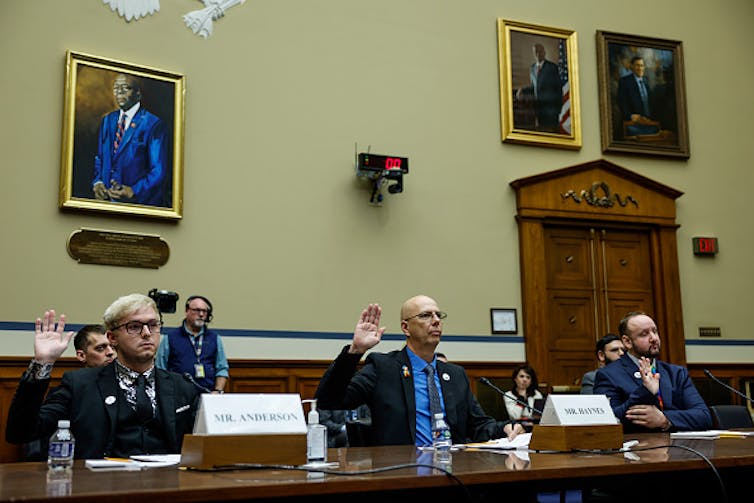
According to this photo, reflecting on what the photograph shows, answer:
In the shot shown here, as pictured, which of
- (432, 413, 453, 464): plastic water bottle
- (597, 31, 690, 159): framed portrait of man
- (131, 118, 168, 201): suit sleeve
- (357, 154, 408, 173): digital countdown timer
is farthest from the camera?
(597, 31, 690, 159): framed portrait of man

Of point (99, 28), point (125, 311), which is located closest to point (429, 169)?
point (99, 28)

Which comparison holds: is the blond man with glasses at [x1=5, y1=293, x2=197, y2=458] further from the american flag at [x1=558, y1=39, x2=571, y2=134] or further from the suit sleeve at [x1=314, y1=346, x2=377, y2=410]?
the american flag at [x1=558, y1=39, x2=571, y2=134]

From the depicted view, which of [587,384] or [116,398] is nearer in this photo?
[116,398]

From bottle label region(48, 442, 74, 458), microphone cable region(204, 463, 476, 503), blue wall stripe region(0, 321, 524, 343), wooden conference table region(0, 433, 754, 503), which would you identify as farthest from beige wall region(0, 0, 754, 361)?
microphone cable region(204, 463, 476, 503)

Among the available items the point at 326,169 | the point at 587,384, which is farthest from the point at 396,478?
the point at 326,169

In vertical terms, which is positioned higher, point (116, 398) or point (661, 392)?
point (116, 398)

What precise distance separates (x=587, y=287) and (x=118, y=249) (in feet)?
16.8

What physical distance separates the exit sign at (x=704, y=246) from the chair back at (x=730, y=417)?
485 cm

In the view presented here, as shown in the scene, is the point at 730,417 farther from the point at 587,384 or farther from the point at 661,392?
the point at 587,384

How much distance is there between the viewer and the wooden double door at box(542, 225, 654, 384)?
9047 millimetres

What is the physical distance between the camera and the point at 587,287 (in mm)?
9281

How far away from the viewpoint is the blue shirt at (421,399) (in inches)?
166

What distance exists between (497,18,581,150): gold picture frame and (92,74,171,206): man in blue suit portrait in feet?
12.4

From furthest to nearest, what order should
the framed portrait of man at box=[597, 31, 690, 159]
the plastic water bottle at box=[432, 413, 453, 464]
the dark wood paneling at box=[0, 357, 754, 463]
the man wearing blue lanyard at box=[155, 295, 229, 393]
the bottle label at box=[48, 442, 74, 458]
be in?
1. the framed portrait of man at box=[597, 31, 690, 159]
2. the man wearing blue lanyard at box=[155, 295, 229, 393]
3. the dark wood paneling at box=[0, 357, 754, 463]
4. the plastic water bottle at box=[432, 413, 453, 464]
5. the bottle label at box=[48, 442, 74, 458]
